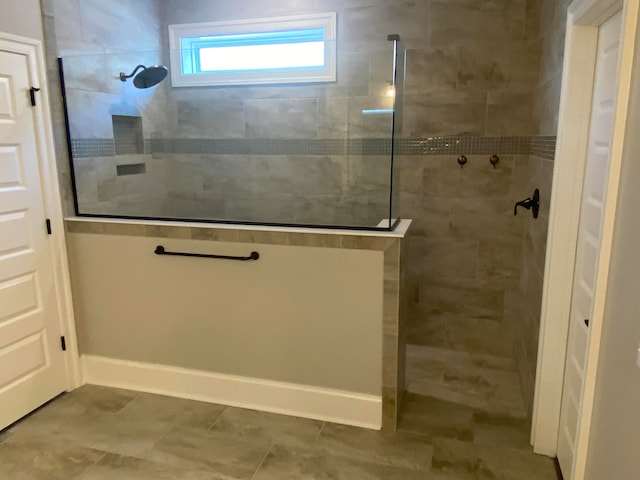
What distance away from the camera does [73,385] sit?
296 centimetres

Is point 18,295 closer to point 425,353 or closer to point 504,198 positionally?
point 425,353

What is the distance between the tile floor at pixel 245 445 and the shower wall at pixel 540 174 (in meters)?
0.41

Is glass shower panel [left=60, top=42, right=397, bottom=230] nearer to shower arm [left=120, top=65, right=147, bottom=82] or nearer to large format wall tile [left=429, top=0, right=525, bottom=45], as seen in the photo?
shower arm [left=120, top=65, right=147, bottom=82]

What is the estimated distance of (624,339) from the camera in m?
1.37

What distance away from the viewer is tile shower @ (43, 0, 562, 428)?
3074 millimetres

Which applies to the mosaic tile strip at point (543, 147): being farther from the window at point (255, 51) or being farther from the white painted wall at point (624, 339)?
the window at point (255, 51)

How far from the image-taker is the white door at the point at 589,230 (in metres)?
1.77

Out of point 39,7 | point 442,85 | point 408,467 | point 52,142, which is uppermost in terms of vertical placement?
point 39,7

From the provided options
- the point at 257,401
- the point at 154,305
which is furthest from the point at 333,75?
the point at 257,401

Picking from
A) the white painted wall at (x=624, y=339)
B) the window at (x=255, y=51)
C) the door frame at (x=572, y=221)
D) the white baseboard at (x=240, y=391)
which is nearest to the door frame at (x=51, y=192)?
the white baseboard at (x=240, y=391)

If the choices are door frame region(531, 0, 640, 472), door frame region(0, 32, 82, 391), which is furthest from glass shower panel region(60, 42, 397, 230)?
door frame region(531, 0, 640, 472)

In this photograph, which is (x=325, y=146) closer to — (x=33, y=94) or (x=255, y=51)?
(x=255, y=51)

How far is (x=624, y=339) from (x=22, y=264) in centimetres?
271

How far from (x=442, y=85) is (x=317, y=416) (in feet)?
7.29
